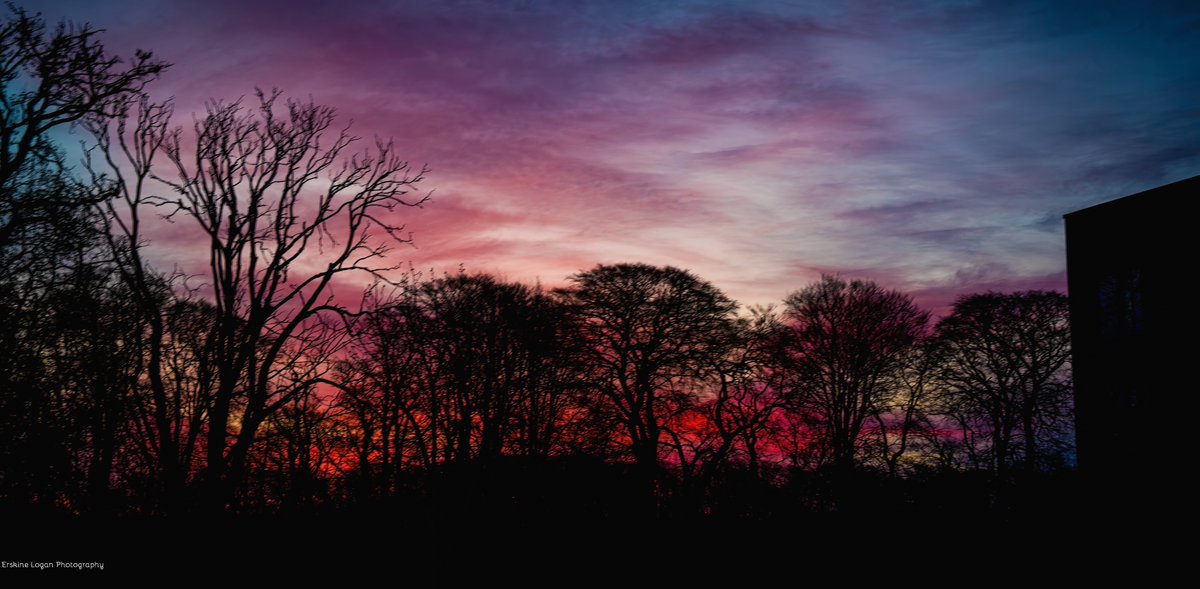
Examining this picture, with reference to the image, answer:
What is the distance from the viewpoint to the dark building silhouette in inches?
992

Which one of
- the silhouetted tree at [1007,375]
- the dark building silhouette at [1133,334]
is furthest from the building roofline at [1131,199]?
the silhouetted tree at [1007,375]

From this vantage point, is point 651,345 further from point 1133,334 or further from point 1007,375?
point 1133,334

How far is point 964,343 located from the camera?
3925 cm

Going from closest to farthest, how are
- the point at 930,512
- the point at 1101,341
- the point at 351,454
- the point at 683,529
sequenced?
the point at 683,529 < the point at 930,512 < the point at 1101,341 < the point at 351,454

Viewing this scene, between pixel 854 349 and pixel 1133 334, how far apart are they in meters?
14.2

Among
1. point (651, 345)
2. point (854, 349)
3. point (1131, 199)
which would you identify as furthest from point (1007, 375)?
point (651, 345)

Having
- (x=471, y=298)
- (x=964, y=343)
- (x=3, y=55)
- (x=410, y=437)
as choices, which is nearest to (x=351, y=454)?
(x=410, y=437)

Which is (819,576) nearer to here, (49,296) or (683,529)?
(683,529)

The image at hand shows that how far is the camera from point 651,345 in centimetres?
3684

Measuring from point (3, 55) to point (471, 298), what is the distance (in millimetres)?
27477

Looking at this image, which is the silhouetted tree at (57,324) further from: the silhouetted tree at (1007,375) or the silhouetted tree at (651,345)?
the silhouetted tree at (1007,375)

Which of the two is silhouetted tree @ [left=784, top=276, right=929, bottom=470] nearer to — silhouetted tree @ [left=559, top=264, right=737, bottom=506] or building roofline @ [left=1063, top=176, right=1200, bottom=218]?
silhouetted tree @ [left=559, top=264, right=737, bottom=506]

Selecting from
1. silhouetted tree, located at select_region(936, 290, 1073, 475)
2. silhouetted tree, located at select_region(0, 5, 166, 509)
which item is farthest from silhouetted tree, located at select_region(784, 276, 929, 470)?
silhouetted tree, located at select_region(0, 5, 166, 509)

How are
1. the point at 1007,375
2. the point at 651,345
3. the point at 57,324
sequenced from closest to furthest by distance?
the point at 57,324 → the point at 651,345 → the point at 1007,375
